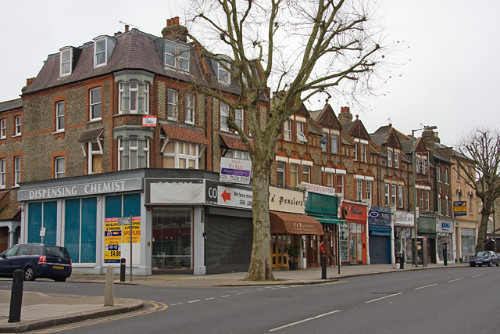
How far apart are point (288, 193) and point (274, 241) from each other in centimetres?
334

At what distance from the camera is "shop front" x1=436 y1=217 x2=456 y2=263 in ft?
203

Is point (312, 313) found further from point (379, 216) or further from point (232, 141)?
point (379, 216)

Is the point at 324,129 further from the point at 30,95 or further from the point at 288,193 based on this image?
the point at 30,95

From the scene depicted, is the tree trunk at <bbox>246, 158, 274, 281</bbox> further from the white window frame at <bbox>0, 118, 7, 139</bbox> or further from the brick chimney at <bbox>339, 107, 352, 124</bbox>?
the brick chimney at <bbox>339, 107, 352, 124</bbox>

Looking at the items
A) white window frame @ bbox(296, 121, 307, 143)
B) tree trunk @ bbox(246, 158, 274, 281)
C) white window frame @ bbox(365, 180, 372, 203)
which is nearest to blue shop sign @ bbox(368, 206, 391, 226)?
white window frame @ bbox(365, 180, 372, 203)

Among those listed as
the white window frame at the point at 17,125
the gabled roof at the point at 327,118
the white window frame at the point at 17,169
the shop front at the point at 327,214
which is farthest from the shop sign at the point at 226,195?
the white window frame at the point at 17,125

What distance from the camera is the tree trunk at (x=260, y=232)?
24797 mm

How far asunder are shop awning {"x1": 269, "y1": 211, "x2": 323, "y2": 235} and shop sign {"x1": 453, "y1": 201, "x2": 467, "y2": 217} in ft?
104

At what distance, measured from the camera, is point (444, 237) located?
6341 cm

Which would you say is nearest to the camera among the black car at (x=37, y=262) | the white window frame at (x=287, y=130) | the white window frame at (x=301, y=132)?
the black car at (x=37, y=262)

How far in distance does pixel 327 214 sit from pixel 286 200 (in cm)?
636

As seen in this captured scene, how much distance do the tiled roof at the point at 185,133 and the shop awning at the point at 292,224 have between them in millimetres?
6202

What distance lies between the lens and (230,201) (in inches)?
1271

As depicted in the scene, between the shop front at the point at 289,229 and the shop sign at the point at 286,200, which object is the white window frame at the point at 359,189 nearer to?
the shop front at the point at 289,229
